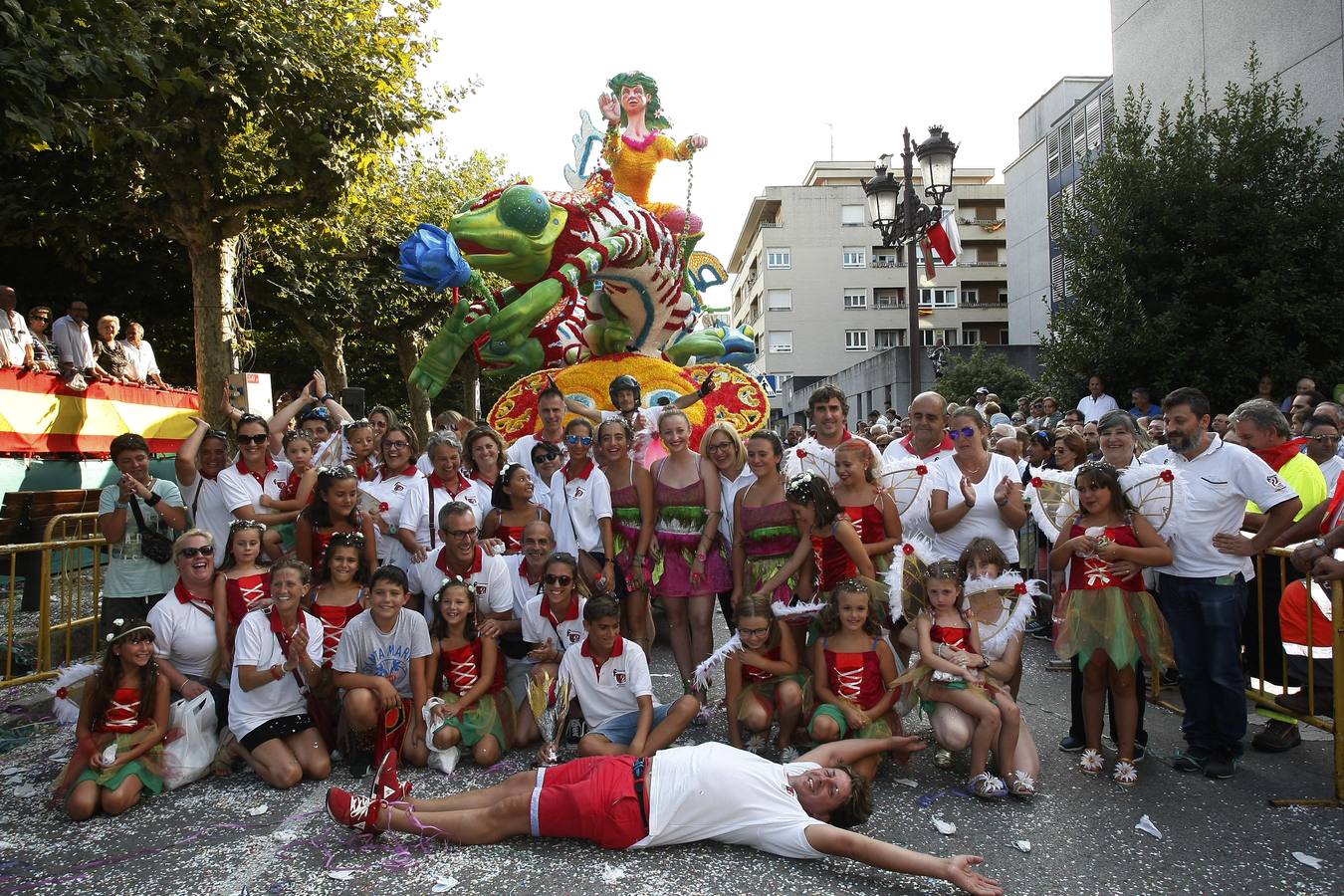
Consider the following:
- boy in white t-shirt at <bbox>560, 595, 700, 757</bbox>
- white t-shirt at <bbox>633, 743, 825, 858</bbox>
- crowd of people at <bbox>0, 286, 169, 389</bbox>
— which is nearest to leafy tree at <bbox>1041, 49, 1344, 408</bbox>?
boy in white t-shirt at <bbox>560, 595, 700, 757</bbox>

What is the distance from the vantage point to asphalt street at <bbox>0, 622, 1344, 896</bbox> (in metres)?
2.98

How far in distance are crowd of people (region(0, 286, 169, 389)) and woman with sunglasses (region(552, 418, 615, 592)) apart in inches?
301

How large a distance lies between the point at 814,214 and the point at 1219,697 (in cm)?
4207

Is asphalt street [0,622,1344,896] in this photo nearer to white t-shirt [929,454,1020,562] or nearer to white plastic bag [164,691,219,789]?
white plastic bag [164,691,219,789]

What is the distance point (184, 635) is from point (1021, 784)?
3.77 meters

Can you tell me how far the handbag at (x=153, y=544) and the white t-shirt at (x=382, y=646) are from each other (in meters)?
1.40

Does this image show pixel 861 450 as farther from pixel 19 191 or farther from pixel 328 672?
pixel 19 191

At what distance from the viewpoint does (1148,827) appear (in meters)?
3.32

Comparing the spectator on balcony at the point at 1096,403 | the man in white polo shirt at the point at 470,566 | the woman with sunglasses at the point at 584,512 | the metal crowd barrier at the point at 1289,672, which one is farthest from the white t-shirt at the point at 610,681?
the spectator on balcony at the point at 1096,403

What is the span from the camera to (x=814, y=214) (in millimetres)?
43656

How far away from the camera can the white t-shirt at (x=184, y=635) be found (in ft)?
13.4

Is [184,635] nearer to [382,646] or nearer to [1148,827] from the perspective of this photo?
[382,646]

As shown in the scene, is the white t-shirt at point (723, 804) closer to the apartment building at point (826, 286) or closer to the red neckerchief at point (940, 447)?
the red neckerchief at point (940, 447)

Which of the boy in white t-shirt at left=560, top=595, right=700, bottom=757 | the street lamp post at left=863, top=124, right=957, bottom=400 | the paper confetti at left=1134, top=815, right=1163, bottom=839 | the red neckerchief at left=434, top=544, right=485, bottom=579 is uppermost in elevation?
the street lamp post at left=863, top=124, right=957, bottom=400
